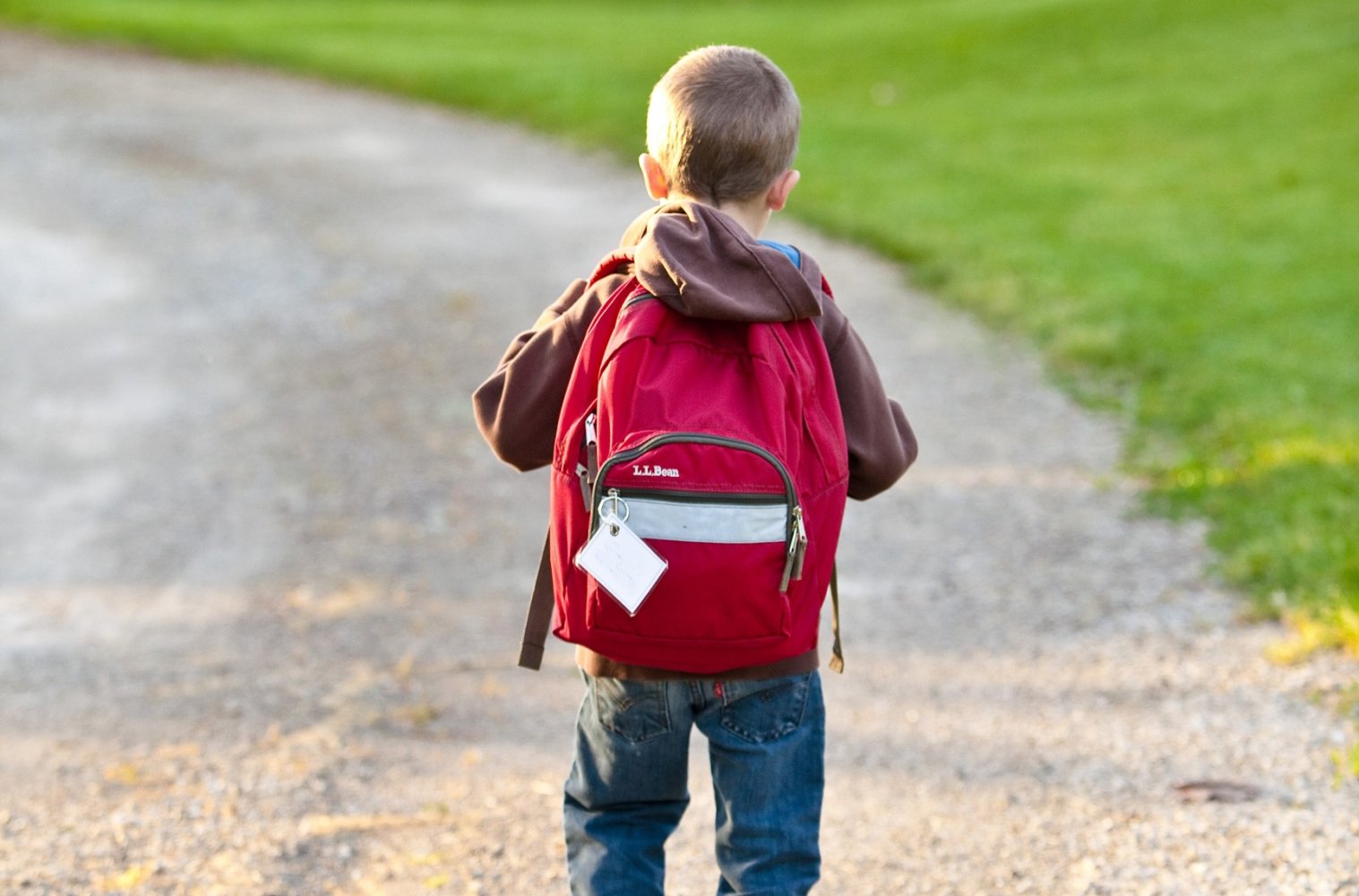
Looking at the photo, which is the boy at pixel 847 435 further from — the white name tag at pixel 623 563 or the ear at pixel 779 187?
the white name tag at pixel 623 563

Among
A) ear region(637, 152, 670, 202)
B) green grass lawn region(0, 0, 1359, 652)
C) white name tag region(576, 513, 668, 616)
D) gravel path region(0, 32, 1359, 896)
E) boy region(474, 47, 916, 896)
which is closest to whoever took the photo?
white name tag region(576, 513, 668, 616)

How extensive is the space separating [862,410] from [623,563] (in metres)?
0.50

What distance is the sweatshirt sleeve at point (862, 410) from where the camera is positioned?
89.9 inches

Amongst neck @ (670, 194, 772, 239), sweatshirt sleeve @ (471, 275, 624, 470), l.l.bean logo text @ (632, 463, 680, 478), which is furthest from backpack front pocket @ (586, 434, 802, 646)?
neck @ (670, 194, 772, 239)

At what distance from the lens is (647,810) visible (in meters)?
2.38

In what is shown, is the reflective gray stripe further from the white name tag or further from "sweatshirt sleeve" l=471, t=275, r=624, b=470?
"sweatshirt sleeve" l=471, t=275, r=624, b=470

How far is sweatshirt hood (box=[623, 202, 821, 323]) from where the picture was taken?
82.4 inches

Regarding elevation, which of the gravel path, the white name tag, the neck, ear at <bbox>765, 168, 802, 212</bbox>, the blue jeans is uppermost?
ear at <bbox>765, 168, 802, 212</bbox>

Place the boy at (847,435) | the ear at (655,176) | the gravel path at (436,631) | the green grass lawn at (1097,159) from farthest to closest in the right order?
the green grass lawn at (1097,159) → the gravel path at (436,631) → the ear at (655,176) → the boy at (847,435)

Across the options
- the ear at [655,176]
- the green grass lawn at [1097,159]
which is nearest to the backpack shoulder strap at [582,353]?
the ear at [655,176]

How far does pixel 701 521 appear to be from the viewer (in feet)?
6.81

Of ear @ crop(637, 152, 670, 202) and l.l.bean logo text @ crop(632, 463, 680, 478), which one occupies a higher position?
ear @ crop(637, 152, 670, 202)

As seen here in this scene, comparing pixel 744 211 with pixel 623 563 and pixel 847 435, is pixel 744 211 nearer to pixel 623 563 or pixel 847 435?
pixel 847 435

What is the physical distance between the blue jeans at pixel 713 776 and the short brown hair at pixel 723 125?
30.9 inches
